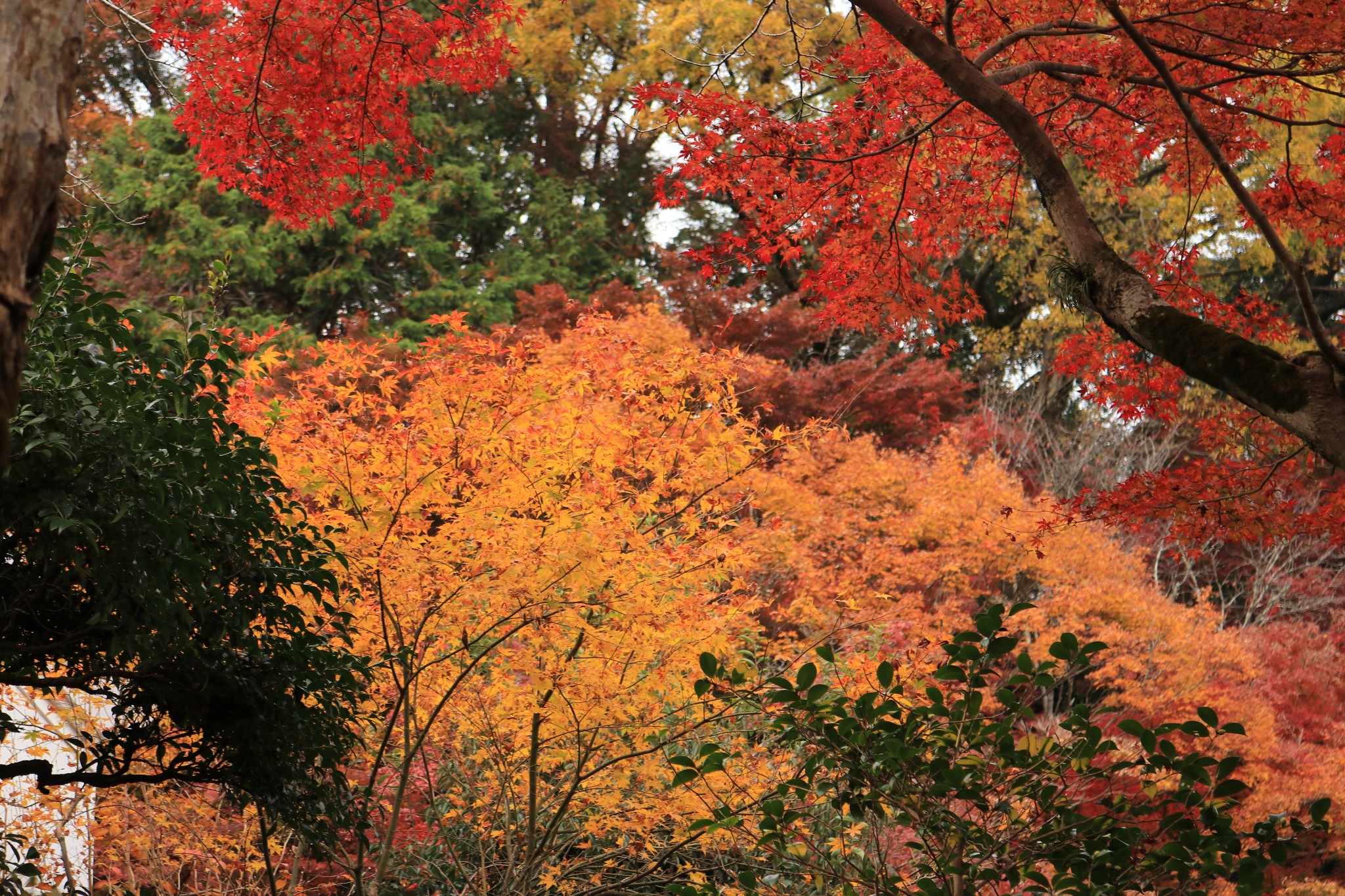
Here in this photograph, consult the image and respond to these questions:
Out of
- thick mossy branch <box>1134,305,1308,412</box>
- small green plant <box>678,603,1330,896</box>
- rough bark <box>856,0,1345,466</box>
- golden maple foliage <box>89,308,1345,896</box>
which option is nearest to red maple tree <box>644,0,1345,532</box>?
rough bark <box>856,0,1345,466</box>

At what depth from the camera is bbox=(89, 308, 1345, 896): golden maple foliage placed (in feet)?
15.8

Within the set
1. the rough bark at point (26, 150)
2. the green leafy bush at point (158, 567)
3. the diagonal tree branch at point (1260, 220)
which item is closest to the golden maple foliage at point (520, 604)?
the green leafy bush at point (158, 567)

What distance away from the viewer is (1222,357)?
10.4 feet

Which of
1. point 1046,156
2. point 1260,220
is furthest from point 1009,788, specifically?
point 1046,156

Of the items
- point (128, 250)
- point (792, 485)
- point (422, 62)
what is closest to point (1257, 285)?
point (792, 485)

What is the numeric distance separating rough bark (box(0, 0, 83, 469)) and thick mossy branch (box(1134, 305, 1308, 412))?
9.40 ft

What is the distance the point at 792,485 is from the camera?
33.8 ft

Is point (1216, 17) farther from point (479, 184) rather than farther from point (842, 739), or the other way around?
point (479, 184)

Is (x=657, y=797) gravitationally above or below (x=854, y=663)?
below

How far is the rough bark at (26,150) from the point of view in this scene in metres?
1.47

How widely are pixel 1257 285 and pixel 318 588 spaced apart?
63.0ft

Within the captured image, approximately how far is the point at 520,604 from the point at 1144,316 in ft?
8.94

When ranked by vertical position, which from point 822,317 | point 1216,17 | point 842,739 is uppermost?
point 1216,17

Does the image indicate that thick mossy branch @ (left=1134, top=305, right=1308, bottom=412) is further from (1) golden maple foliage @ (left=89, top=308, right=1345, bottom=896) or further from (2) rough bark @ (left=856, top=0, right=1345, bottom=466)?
(1) golden maple foliage @ (left=89, top=308, right=1345, bottom=896)
